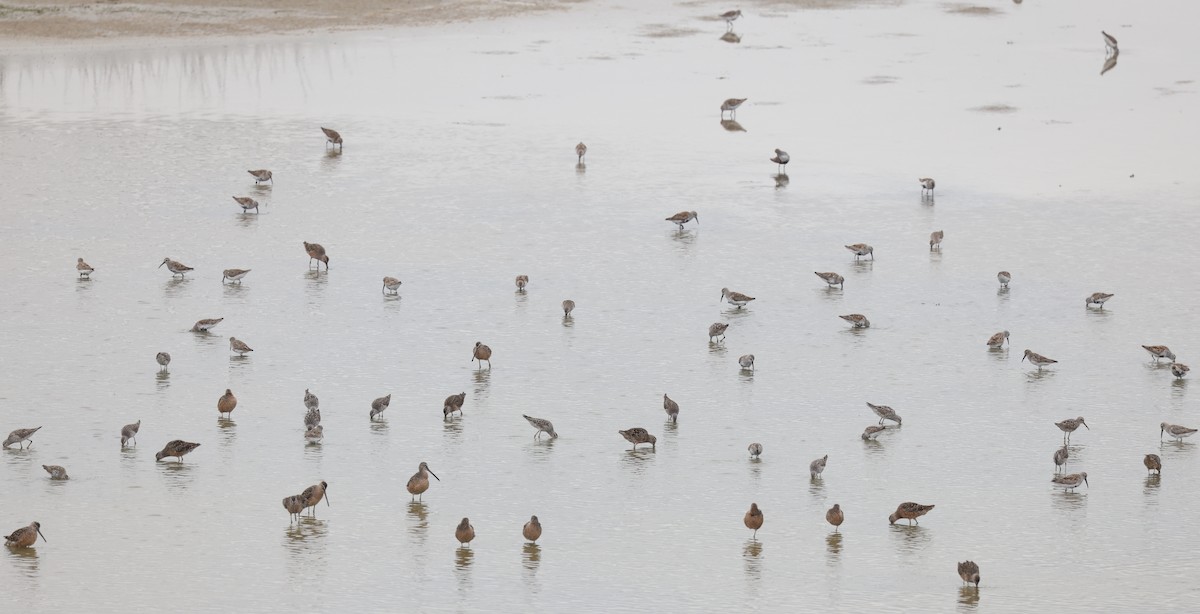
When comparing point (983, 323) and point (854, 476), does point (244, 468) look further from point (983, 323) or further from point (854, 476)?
point (983, 323)

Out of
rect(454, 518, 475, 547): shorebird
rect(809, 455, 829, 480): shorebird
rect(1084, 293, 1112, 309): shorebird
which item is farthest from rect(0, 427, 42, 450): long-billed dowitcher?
rect(1084, 293, 1112, 309): shorebird

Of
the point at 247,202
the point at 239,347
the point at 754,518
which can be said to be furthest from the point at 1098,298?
the point at 247,202

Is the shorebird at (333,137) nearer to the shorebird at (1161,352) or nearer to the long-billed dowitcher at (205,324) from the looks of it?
the long-billed dowitcher at (205,324)

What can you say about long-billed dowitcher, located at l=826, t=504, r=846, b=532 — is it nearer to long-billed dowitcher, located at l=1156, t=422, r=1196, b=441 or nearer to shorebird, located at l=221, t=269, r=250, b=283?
long-billed dowitcher, located at l=1156, t=422, r=1196, b=441

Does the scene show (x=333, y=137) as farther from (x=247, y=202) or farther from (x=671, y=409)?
(x=671, y=409)

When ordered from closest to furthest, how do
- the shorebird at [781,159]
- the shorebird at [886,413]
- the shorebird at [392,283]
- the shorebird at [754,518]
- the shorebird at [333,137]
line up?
1. the shorebird at [754,518]
2. the shorebird at [886,413]
3. the shorebird at [392,283]
4. the shorebird at [781,159]
5. the shorebird at [333,137]

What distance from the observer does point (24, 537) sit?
1739 cm

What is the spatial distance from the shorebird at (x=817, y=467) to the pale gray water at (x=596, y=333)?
13.5 inches

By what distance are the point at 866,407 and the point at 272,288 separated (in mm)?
11393

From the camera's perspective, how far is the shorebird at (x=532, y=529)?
58.0ft

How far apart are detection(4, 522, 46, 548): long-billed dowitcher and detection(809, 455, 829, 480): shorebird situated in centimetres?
897

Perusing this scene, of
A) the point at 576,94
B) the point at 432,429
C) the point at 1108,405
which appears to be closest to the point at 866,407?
the point at 1108,405

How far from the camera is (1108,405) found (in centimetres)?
2244

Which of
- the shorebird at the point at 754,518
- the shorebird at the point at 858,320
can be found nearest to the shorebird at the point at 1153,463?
the shorebird at the point at 754,518
